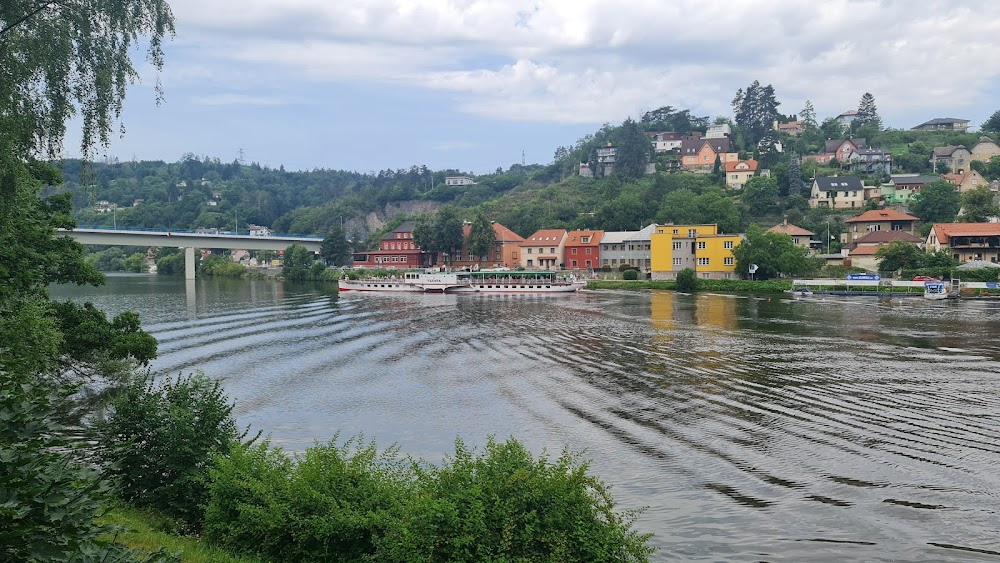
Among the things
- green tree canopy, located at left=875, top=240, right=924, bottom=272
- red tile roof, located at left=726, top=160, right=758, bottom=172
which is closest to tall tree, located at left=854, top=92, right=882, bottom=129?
red tile roof, located at left=726, top=160, right=758, bottom=172

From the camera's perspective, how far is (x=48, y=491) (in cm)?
667

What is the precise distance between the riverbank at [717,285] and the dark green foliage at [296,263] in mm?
38072

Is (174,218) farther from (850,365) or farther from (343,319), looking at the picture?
(850,365)

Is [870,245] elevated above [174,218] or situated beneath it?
situated beneath

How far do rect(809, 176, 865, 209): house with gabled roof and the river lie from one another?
162 ft

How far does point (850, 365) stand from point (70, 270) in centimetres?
2699

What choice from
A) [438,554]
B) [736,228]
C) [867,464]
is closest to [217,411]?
[438,554]

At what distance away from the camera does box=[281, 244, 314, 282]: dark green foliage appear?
9144cm

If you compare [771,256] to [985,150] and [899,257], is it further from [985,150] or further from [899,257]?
[985,150]

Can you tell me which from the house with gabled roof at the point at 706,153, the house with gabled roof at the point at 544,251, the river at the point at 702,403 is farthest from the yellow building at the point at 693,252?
the house with gabled roof at the point at 706,153

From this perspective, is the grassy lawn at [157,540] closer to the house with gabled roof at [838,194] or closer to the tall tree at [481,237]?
the tall tree at [481,237]

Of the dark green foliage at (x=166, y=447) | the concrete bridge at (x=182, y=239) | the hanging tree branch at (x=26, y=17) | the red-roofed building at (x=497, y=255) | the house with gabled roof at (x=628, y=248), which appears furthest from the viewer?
the red-roofed building at (x=497, y=255)

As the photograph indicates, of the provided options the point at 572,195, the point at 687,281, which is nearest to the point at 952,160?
the point at 572,195

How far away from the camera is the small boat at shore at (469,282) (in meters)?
73.1
